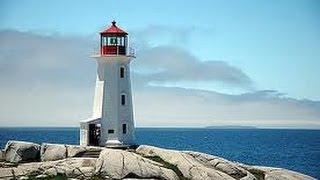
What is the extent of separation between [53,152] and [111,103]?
279 inches

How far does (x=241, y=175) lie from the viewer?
37.9m

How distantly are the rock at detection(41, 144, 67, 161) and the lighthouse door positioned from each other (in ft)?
16.0

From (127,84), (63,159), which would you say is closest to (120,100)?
(127,84)

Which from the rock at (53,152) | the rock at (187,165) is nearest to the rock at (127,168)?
the rock at (187,165)

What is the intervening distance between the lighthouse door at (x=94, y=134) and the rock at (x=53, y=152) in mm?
4868

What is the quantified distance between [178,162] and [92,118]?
9574 millimetres

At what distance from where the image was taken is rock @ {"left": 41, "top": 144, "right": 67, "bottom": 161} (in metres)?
37.7

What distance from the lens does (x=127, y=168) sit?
35031 millimetres

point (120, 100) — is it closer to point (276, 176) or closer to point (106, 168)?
point (106, 168)

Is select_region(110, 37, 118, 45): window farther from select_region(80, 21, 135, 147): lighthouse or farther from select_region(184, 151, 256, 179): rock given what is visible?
select_region(184, 151, 256, 179): rock

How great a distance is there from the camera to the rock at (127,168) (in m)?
34.7

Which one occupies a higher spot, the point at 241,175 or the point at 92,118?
the point at 92,118

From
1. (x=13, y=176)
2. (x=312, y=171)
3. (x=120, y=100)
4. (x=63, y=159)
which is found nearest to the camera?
(x=13, y=176)

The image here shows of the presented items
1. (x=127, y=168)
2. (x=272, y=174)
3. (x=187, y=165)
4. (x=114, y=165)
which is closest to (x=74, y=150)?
(x=114, y=165)
